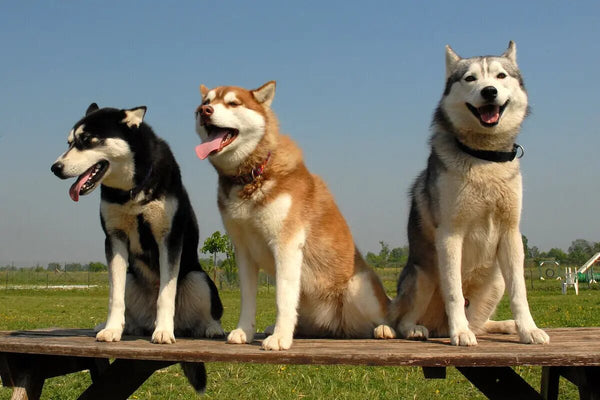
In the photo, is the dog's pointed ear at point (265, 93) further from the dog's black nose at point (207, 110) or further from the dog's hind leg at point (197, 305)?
the dog's hind leg at point (197, 305)

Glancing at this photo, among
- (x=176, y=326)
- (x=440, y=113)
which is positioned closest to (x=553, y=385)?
(x=440, y=113)

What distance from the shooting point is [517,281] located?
3.74m

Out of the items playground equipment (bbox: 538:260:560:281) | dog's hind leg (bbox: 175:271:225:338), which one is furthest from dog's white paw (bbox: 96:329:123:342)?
playground equipment (bbox: 538:260:560:281)

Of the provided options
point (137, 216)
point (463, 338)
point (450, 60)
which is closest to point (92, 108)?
point (137, 216)

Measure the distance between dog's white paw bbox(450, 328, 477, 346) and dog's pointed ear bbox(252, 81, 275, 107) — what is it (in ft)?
7.05

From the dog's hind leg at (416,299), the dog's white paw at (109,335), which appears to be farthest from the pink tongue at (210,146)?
the dog's hind leg at (416,299)

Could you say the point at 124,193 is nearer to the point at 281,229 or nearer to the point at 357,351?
the point at 281,229

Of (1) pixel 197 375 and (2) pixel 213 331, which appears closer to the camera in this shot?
(1) pixel 197 375

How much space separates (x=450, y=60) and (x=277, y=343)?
237 centimetres

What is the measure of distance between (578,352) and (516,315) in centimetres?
62

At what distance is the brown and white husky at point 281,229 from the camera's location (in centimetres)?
387

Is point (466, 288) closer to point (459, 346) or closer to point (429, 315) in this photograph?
point (429, 315)

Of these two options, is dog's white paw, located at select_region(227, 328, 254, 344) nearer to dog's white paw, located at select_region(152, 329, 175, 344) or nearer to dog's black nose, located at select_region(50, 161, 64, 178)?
dog's white paw, located at select_region(152, 329, 175, 344)

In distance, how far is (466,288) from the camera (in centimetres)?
426
